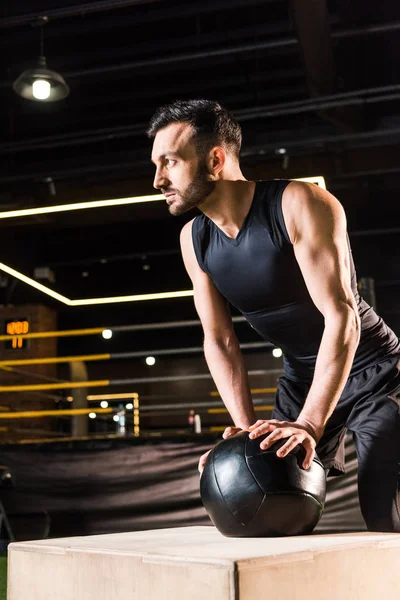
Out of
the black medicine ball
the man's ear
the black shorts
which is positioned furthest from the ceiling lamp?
the black medicine ball

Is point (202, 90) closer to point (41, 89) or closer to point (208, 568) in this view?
point (41, 89)

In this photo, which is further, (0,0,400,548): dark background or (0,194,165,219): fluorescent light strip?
(0,194,165,219): fluorescent light strip

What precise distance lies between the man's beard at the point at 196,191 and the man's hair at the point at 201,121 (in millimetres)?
57

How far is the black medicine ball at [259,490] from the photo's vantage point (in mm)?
1568

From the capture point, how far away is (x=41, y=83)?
4680 millimetres

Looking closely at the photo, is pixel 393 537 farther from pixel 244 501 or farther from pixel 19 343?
pixel 19 343

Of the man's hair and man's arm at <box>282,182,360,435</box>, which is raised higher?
the man's hair

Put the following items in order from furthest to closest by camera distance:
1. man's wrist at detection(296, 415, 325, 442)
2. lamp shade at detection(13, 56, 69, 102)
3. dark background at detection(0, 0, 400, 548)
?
lamp shade at detection(13, 56, 69, 102) < dark background at detection(0, 0, 400, 548) < man's wrist at detection(296, 415, 325, 442)

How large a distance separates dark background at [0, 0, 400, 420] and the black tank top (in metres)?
3.07

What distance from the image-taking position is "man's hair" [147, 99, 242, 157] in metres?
1.87

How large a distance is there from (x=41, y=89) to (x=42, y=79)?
8 centimetres

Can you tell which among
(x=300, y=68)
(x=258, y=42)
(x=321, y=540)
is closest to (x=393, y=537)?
(x=321, y=540)

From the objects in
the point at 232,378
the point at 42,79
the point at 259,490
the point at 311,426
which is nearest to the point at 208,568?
the point at 259,490

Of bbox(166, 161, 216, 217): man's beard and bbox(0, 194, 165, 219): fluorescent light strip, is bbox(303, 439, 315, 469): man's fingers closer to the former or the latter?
bbox(166, 161, 216, 217): man's beard
